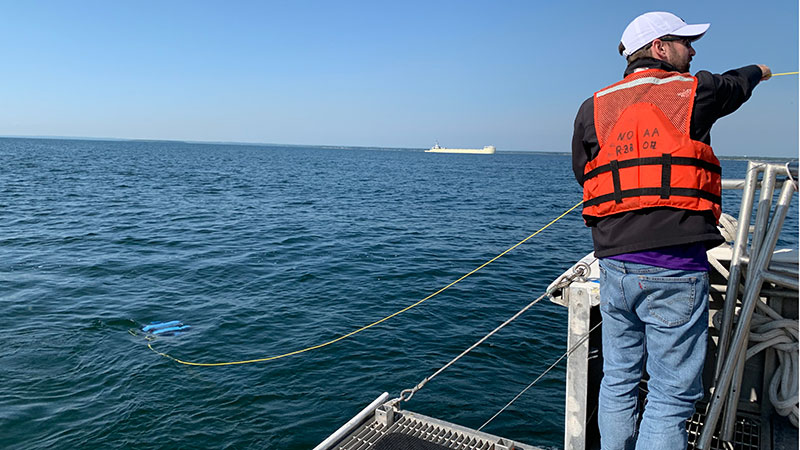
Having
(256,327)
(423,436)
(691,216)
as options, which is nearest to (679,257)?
(691,216)

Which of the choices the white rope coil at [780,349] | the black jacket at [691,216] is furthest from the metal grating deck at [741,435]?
the black jacket at [691,216]

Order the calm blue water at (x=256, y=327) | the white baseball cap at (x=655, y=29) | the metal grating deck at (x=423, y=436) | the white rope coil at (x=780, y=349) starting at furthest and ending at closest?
the calm blue water at (x=256, y=327), the metal grating deck at (x=423, y=436), the white rope coil at (x=780, y=349), the white baseball cap at (x=655, y=29)

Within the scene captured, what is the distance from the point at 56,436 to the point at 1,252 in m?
12.0

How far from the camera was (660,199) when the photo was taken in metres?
2.50

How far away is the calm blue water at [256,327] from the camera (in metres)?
6.88

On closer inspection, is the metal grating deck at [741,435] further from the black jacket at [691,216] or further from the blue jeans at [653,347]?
the black jacket at [691,216]

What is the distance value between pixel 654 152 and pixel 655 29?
0.69m

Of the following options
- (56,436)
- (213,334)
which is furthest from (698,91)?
(213,334)

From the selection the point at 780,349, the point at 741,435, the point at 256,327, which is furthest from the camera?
the point at 256,327

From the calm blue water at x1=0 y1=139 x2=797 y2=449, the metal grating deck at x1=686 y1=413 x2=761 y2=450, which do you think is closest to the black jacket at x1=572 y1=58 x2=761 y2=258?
the metal grating deck at x1=686 y1=413 x2=761 y2=450

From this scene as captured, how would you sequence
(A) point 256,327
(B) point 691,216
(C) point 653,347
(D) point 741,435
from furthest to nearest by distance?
1. (A) point 256,327
2. (D) point 741,435
3. (C) point 653,347
4. (B) point 691,216

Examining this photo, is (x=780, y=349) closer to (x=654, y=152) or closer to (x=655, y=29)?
(x=654, y=152)

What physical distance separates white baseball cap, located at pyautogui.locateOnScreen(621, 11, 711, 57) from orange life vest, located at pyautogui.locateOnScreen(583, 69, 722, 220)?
20 centimetres

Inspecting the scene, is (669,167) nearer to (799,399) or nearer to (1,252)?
(799,399)
